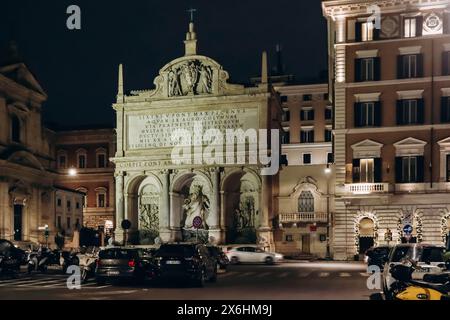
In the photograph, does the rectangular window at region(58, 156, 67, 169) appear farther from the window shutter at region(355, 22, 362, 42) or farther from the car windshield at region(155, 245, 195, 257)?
the car windshield at region(155, 245, 195, 257)

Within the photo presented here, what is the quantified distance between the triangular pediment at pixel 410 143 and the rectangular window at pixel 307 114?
3769 cm

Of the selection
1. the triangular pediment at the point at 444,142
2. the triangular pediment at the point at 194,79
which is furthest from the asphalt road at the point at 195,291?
the triangular pediment at the point at 194,79

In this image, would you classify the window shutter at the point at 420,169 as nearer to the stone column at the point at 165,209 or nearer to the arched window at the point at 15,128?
the stone column at the point at 165,209

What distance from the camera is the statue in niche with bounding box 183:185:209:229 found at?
70.1 metres

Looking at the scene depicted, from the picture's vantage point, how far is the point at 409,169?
166 feet

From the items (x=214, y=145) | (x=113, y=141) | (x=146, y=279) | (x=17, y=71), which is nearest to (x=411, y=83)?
(x=214, y=145)

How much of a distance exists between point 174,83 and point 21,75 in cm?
1566

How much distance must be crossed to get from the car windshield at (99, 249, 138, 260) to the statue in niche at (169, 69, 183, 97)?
1835 inches

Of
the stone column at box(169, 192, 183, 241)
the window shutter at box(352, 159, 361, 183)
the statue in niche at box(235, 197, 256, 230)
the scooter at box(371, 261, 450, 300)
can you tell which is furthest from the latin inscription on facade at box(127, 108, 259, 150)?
the scooter at box(371, 261, 450, 300)

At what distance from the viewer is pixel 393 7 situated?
51094 millimetres

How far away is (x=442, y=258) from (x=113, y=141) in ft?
244

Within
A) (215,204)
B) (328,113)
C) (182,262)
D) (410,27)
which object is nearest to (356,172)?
(410,27)

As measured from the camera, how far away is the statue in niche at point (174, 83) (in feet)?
234

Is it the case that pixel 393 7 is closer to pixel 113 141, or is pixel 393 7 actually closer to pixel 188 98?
pixel 188 98
